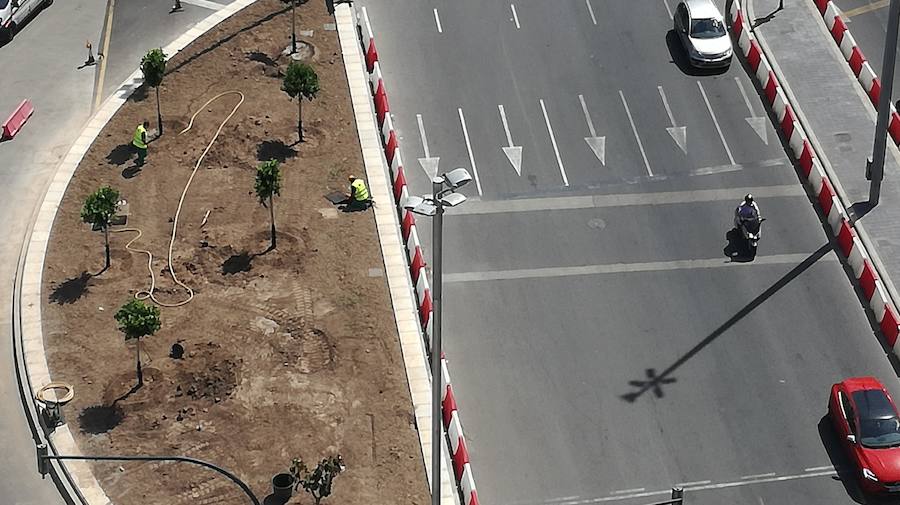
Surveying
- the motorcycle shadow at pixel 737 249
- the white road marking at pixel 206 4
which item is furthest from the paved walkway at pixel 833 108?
the white road marking at pixel 206 4

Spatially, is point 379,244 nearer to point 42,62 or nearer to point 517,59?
point 517,59

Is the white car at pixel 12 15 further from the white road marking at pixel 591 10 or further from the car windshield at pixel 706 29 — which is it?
the car windshield at pixel 706 29

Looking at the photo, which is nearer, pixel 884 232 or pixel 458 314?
pixel 458 314

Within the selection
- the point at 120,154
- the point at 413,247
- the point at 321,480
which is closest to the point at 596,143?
the point at 413,247

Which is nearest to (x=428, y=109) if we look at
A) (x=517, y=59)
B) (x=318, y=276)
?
(x=517, y=59)

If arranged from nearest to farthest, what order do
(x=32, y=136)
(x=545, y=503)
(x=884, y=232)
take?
1. (x=545, y=503)
2. (x=884, y=232)
3. (x=32, y=136)

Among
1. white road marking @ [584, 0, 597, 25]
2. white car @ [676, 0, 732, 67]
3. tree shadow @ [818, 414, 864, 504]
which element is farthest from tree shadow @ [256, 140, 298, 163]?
tree shadow @ [818, 414, 864, 504]

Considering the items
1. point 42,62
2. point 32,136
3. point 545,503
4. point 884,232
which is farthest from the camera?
point 42,62
